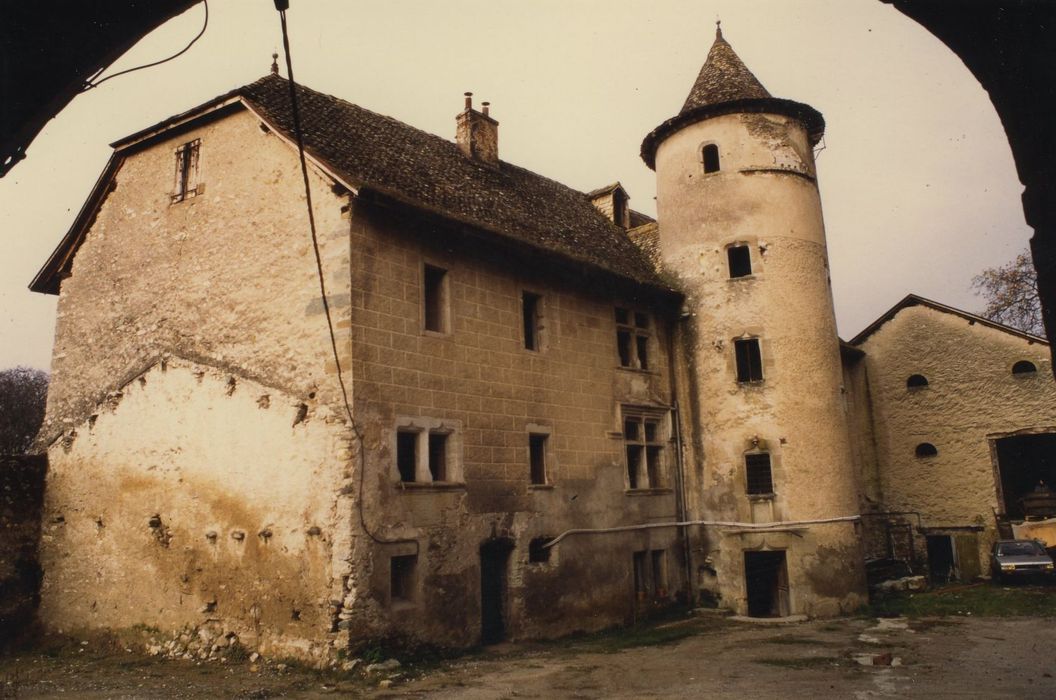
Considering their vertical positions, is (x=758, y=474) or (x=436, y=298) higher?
(x=436, y=298)

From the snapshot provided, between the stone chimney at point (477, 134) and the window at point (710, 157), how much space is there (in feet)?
17.1

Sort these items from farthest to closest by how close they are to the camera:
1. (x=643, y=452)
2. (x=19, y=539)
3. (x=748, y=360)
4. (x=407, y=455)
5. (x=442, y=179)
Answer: (x=748, y=360) < (x=643, y=452) < (x=442, y=179) < (x=19, y=539) < (x=407, y=455)

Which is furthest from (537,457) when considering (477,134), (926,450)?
(926,450)

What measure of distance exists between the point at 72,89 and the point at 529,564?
41.4ft

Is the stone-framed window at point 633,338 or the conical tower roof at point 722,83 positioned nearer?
the stone-framed window at point 633,338

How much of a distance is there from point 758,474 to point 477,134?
34.0 feet

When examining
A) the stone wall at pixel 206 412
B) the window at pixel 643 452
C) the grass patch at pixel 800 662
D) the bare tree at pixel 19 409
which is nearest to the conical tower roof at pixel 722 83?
the window at pixel 643 452

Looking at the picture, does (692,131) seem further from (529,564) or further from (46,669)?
(46,669)

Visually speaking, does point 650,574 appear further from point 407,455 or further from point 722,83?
point 722,83

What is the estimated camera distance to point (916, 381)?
25.1m

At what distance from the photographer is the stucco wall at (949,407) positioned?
23.5 meters

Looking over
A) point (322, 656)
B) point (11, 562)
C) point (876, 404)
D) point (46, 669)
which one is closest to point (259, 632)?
point (322, 656)

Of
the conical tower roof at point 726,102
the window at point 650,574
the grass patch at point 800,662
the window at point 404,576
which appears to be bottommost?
the grass patch at point 800,662

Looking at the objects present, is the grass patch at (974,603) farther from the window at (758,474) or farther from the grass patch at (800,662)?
the grass patch at (800,662)
